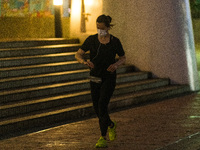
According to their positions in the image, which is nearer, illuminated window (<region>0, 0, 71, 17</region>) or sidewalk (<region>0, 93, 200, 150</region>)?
sidewalk (<region>0, 93, 200, 150</region>)

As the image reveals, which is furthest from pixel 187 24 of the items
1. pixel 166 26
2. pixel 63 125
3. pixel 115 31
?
pixel 63 125

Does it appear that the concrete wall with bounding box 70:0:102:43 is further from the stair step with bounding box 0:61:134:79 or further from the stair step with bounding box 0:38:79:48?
the stair step with bounding box 0:61:134:79

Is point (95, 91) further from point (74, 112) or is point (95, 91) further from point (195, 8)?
point (195, 8)

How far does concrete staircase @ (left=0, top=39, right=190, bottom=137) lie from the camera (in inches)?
376

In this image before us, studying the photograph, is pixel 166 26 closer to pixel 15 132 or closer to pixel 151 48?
pixel 151 48

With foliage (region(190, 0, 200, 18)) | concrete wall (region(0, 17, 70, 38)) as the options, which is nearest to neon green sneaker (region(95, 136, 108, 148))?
concrete wall (region(0, 17, 70, 38))

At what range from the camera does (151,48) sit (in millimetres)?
14852

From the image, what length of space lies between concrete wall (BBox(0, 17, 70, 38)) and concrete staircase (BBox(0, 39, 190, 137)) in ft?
7.80

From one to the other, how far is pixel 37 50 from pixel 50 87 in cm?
238

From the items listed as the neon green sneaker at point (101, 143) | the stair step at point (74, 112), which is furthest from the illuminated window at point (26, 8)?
the neon green sneaker at point (101, 143)

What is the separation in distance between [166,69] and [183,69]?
19.3 inches

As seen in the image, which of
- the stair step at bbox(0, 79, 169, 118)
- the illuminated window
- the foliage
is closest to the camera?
the stair step at bbox(0, 79, 169, 118)

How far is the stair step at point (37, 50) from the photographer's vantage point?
40.3 feet

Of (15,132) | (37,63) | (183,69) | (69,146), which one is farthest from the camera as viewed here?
(183,69)
